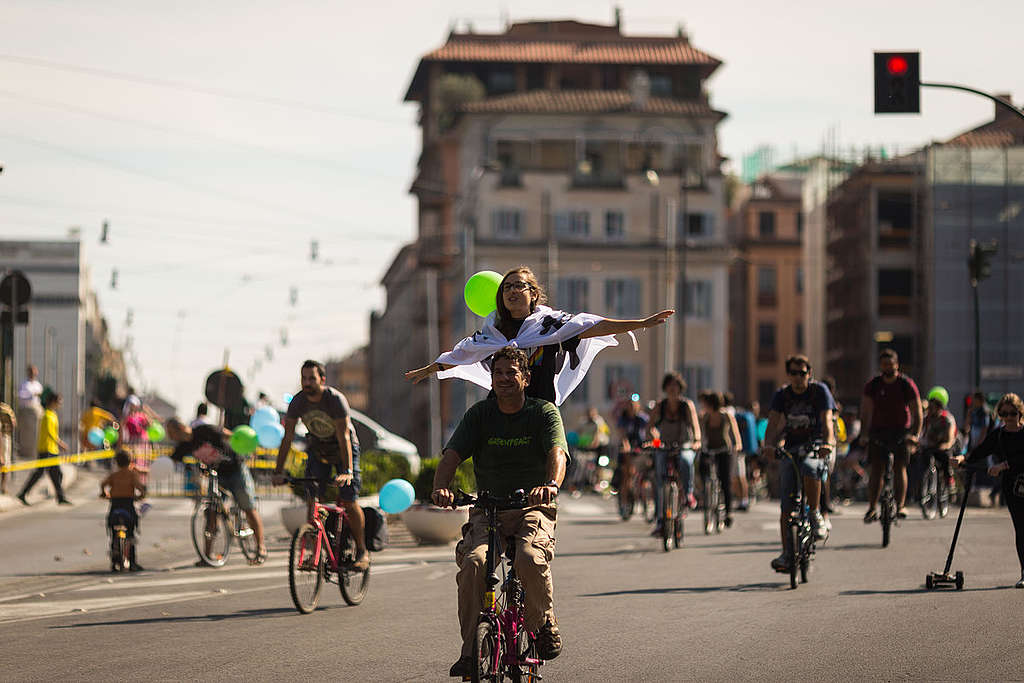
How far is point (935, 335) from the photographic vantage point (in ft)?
221

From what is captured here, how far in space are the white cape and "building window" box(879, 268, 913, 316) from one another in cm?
6809

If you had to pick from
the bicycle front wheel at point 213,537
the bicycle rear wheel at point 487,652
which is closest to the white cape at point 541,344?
the bicycle rear wheel at point 487,652

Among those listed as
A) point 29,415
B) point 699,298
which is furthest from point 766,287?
point 29,415

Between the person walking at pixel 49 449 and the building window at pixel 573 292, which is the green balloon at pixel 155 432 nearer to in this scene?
the person walking at pixel 49 449

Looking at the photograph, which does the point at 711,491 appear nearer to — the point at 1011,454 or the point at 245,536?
the point at 245,536

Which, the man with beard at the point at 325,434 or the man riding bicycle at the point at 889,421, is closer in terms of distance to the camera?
the man with beard at the point at 325,434

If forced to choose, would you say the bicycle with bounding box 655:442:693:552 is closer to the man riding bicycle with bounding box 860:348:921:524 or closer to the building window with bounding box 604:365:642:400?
the man riding bicycle with bounding box 860:348:921:524

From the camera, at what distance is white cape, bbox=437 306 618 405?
9.39 m

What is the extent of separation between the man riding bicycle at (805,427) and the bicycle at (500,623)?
6617mm

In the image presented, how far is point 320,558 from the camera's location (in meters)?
12.7

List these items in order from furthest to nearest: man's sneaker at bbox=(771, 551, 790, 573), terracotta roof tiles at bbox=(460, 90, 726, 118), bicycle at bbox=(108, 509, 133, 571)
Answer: terracotta roof tiles at bbox=(460, 90, 726, 118) → bicycle at bbox=(108, 509, 133, 571) → man's sneaker at bbox=(771, 551, 790, 573)

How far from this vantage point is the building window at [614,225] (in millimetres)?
74250

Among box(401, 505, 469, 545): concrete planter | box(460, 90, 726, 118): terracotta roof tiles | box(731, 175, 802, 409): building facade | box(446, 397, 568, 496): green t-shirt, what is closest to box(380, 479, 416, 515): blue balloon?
box(446, 397, 568, 496): green t-shirt

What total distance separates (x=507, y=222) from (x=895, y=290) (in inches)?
682
